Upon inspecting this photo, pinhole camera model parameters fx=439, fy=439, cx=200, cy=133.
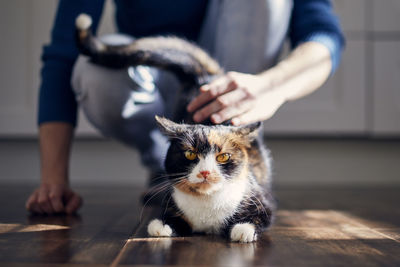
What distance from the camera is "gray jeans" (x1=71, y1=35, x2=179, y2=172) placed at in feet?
4.00

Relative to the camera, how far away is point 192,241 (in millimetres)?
796

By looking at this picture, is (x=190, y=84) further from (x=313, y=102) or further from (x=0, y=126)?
(x=0, y=126)

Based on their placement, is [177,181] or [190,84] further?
[190,84]

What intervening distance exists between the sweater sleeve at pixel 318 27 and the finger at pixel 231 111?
11.3 inches

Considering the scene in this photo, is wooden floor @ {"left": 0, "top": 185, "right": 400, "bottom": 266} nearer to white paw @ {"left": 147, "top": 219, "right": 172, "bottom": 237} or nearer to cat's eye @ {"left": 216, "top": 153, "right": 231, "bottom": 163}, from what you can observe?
white paw @ {"left": 147, "top": 219, "right": 172, "bottom": 237}

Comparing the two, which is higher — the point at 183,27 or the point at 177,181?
the point at 183,27

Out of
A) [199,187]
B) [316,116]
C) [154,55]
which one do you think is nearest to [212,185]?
[199,187]

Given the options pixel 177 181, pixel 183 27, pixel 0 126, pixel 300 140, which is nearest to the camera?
pixel 177 181

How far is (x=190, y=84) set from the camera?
3.37 ft

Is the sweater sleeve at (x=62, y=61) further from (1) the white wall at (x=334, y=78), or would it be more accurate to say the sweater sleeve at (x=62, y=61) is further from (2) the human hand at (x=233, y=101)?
(1) the white wall at (x=334, y=78)

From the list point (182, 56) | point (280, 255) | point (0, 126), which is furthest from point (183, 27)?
point (0, 126)

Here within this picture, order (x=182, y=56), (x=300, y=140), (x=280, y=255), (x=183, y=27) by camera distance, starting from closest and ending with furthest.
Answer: (x=280, y=255) → (x=182, y=56) → (x=183, y=27) → (x=300, y=140)

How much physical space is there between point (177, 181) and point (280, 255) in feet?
0.75

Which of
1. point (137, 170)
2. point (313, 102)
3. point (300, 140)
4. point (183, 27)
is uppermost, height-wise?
point (183, 27)
